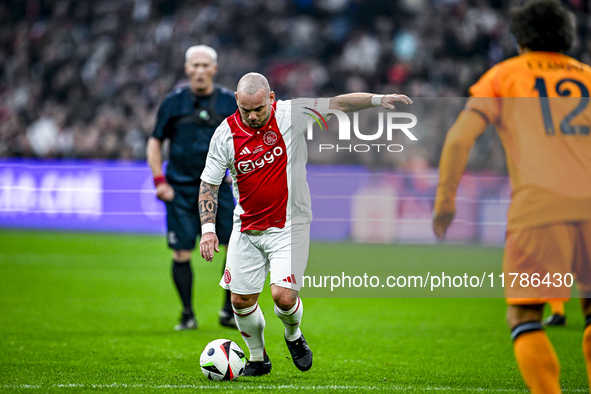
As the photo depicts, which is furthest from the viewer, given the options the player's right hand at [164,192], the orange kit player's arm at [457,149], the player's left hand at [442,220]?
the player's right hand at [164,192]

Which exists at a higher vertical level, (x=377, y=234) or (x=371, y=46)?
(x=371, y=46)

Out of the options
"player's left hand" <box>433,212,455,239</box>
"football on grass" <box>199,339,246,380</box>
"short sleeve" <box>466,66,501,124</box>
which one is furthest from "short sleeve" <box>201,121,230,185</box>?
"short sleeve" <box>466,66,501,124</box>

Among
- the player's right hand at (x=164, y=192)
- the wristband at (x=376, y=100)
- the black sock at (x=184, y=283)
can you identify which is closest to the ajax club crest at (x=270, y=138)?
the wristband at (x=376, y=100)

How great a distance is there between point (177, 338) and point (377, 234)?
596 centimetres

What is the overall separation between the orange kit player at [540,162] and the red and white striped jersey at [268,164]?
4.93ft

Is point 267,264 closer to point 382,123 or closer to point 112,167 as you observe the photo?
point 382,123

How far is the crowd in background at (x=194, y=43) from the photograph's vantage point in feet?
50.8

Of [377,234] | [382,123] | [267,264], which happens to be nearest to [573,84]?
[382,123]

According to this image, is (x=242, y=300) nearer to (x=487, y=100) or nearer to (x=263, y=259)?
(x=263, y=259)

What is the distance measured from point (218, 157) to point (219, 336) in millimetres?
2263

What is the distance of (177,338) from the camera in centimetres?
608

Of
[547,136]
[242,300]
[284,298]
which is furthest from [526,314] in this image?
[242,300]

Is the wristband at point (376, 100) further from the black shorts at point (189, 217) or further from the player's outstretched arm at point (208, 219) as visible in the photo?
the black shorts at point (189, 217)

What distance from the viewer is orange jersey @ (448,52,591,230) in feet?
10.4
